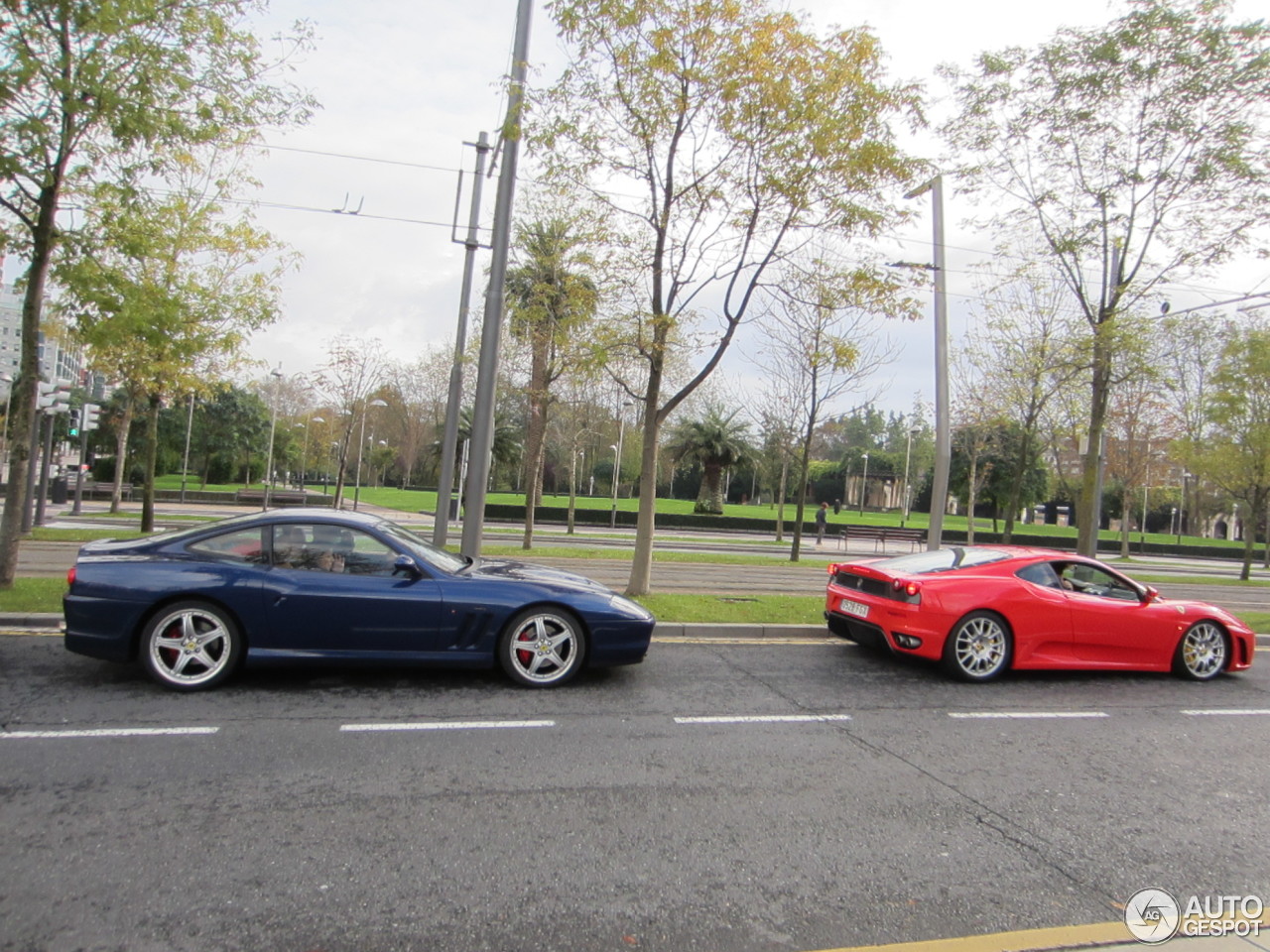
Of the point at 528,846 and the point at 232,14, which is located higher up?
the point at 232,14

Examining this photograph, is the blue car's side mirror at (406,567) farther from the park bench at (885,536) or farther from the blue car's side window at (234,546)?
the park bench at (885,536)

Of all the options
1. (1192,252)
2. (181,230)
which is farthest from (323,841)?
(181,230)

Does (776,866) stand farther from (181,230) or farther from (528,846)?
(181,230)

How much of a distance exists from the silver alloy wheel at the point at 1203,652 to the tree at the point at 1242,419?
1969cm

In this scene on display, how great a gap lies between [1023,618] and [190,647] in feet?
22.6

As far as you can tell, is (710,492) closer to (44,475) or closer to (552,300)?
(44,475)

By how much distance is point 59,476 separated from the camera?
2866 centimetres

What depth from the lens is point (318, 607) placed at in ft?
18.7

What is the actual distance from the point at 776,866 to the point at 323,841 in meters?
1.97

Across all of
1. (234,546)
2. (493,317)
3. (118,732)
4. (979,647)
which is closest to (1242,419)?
(979,647)

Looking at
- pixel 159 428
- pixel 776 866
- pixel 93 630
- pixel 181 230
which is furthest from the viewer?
pixel 159 428

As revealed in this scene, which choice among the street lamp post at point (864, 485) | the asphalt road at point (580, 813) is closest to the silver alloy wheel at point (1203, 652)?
the asphalt road at point (580, 813)

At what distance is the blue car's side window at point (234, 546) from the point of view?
226 inches

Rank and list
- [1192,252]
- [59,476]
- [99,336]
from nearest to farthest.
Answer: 1. [99,336]
2. [1192,252]
3. [59,476]
